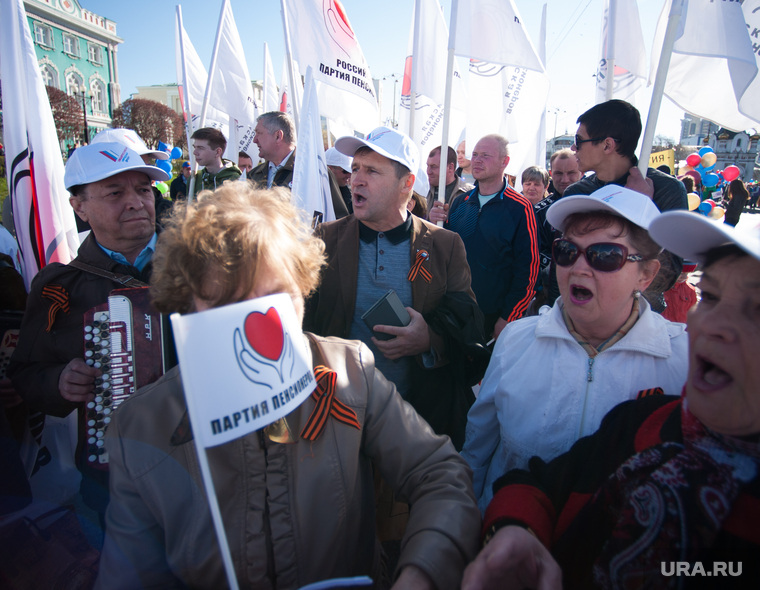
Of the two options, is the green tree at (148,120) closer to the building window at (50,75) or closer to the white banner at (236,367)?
the building window at (50,75)

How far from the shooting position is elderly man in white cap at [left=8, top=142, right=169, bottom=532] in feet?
6.30

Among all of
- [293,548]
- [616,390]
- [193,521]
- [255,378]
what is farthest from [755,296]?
[193,521]

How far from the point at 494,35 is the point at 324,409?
13.2 ft

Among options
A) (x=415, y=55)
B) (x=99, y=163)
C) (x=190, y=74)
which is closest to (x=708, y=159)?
(x=415, y=55)

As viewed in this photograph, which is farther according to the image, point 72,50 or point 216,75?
point 72,50

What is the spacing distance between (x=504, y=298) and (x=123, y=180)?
2.92 m

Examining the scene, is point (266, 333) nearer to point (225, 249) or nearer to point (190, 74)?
point (225, 249)

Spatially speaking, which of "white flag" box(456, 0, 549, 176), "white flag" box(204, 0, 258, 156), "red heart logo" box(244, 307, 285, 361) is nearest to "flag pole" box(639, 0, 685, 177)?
"white flag" box(456, 0, 549, 176)

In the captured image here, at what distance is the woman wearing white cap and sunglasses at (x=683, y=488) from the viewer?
92cm

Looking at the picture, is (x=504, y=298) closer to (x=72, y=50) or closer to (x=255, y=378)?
(x=255, y=378)

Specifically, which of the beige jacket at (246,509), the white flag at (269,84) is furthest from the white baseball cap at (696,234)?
the white flag at (269,84)

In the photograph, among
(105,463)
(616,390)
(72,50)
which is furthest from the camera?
(72,50)

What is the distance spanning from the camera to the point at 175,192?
9.12 meters

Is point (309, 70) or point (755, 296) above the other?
point (309, 70)
